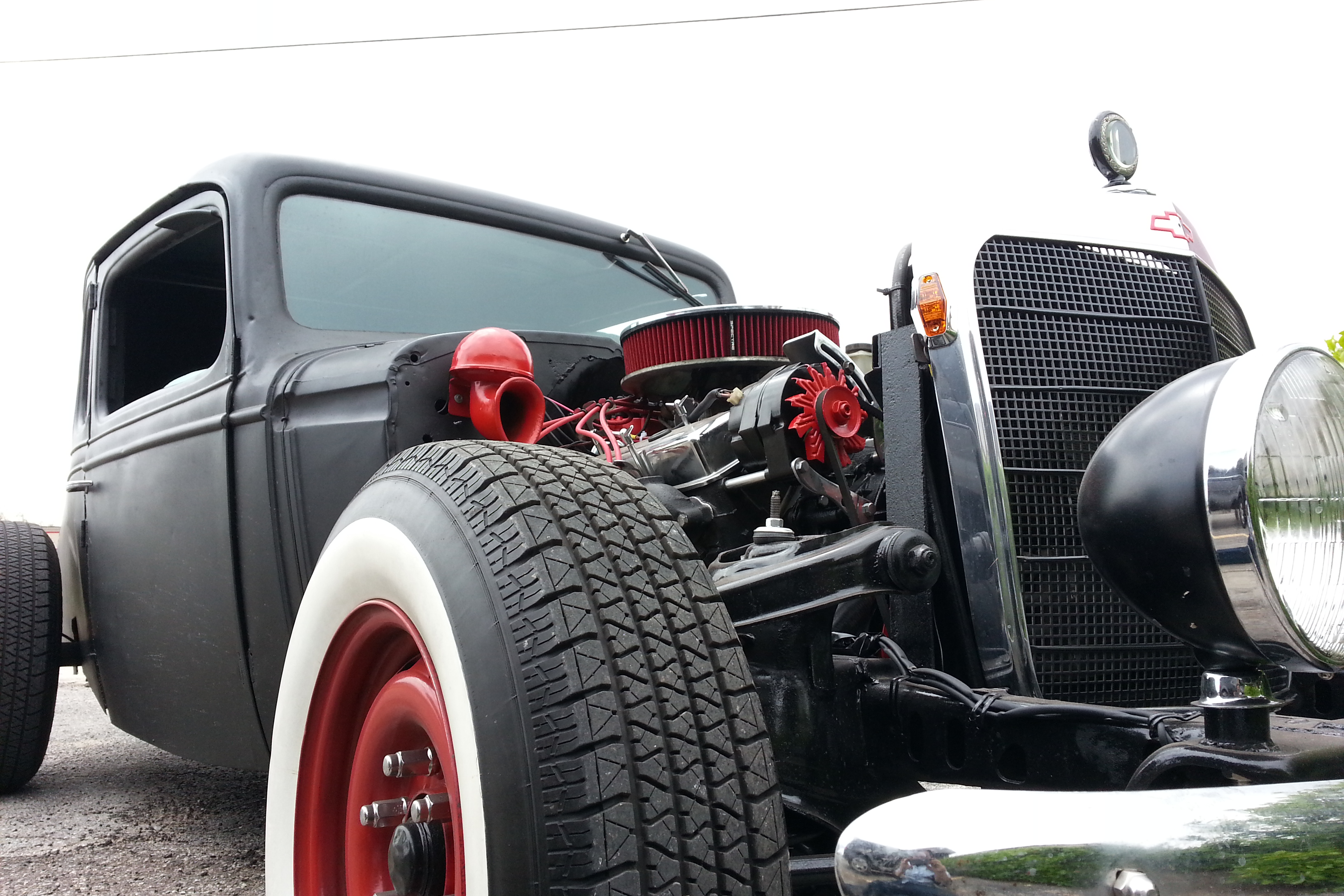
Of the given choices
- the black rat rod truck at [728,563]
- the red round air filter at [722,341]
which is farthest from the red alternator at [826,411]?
the red round air filter at [722,341]

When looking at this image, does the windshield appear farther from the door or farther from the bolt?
the bolt

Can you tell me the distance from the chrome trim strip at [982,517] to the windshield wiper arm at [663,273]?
1804 mm

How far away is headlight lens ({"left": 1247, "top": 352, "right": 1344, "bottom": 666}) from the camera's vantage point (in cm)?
118

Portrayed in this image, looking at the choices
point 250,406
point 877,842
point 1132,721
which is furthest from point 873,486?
point 250,406

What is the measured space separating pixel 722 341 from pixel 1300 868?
158 cm

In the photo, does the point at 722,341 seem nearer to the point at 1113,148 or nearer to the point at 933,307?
the point at 933,307

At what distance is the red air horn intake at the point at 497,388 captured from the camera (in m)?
2.17

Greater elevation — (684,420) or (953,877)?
(684,420)

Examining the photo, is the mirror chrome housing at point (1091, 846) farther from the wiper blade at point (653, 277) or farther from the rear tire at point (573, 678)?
the wiper blade at point (653, 277)

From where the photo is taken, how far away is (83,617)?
137 inches

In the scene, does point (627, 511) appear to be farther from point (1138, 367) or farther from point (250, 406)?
point (250, 406)

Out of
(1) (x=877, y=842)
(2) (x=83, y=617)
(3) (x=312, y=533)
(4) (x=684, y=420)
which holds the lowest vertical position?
(2) (x=83, y=617)

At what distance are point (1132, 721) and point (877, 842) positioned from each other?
2.18ft

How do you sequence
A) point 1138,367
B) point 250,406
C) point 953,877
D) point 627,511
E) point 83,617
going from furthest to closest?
point 83,617
point 250,406
point 1138,367
point 627,511
point 953,877
